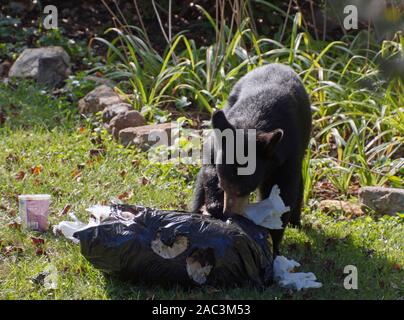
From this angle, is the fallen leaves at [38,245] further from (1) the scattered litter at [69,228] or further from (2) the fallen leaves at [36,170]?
(2) the fallen leaves at [36,170]

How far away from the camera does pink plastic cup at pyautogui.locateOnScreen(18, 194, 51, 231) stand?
5.66 metres

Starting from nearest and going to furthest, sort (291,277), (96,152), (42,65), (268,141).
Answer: (291,277)
(268,141)
(96,152)
(42,65)

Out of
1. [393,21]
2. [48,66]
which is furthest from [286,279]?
[48,66]

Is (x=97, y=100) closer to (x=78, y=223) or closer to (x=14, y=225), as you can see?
(x=14, y=225)

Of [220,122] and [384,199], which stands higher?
[220,122]

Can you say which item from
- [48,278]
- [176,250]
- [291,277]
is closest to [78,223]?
[48,278]

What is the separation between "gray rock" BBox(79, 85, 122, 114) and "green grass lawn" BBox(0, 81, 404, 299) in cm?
16

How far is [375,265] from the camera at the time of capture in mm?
5488

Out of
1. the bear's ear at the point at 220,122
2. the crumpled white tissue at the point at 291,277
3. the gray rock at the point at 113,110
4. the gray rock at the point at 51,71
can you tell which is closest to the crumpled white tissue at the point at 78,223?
the bear's ear at the point at 220,122

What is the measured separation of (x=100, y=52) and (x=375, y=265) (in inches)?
226

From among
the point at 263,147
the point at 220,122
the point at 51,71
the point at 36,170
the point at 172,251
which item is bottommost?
the point at 36,170

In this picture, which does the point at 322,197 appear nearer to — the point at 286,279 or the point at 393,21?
the point at 286,279

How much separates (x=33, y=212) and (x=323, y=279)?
2.13m

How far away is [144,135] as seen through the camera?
294 inches
